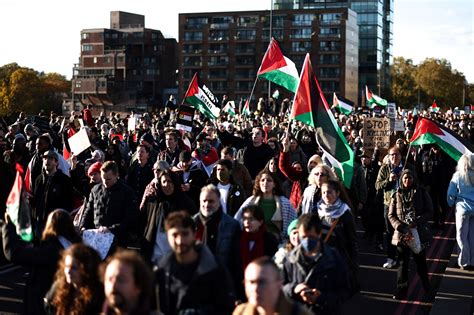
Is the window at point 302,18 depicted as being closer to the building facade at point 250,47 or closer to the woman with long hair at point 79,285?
the building facade at point 250,47

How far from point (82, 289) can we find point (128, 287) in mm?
944

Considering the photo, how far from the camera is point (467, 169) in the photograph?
11.9 metres

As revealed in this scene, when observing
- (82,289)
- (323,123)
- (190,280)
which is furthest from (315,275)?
(323,123)

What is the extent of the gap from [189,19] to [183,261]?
339 feet

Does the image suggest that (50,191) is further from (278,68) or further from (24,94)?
(24,94)

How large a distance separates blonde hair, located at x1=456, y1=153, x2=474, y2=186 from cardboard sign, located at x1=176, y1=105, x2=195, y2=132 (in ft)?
27.5

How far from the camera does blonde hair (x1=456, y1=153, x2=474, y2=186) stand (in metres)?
11.9

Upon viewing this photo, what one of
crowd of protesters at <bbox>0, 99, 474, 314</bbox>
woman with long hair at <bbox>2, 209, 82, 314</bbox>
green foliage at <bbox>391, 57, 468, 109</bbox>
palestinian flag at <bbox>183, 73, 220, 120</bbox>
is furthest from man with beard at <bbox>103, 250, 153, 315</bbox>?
green foliage at <bbox>391, 57, 468, 109</bbox>

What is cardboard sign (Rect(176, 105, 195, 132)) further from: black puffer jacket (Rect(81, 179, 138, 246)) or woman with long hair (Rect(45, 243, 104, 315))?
woman with long hair (Rect(45, 243, 104, 315))

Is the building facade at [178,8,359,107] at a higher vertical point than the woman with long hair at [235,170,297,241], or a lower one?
higher

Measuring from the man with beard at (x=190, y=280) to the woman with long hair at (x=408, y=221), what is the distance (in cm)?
534

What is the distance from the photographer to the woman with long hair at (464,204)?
39.1 feet

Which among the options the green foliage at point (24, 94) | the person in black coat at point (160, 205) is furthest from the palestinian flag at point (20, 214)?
the green foliage at point (24, 94)

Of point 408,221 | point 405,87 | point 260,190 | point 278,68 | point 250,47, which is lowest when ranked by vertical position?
point 408,221
